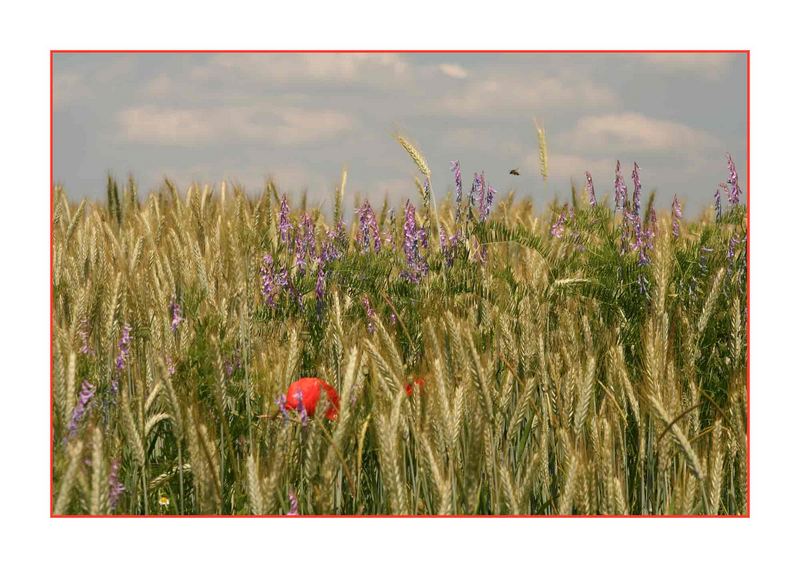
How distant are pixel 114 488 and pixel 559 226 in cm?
172

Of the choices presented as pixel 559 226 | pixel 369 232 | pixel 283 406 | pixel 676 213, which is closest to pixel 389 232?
pixel 369 232

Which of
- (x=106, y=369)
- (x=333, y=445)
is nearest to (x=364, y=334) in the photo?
(x=106, y=369)

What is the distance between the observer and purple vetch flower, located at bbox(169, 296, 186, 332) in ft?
7.37

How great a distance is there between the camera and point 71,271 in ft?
8.00

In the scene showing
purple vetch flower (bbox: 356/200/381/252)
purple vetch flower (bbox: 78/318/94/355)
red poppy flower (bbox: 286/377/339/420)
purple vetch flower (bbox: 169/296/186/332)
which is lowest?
red poppy flower (bbox: 286/377/339/420)

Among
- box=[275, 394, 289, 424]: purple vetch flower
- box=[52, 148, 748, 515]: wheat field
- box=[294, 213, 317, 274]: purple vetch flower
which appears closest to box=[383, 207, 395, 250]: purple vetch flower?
box=[52, 148, 748, 515]: wheat field

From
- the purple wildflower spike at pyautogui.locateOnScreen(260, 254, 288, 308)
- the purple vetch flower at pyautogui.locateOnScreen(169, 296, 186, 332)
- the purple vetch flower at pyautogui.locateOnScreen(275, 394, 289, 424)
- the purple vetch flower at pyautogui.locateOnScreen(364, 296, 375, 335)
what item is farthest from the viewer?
the purple wildflower spike at pyautogui.locateOnScreen(260, 254, 288, 308)

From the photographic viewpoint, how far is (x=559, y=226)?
298 cm

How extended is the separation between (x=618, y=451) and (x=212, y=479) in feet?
2.89

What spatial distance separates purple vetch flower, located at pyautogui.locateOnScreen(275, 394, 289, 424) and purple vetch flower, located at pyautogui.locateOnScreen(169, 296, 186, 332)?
53 cm

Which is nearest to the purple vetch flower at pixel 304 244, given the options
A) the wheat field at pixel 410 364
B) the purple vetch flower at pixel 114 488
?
the wheat field at pixel 410 364

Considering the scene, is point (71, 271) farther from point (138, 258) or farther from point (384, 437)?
point (384, 437)

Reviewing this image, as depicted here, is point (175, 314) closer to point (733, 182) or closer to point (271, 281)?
point (271, 281)

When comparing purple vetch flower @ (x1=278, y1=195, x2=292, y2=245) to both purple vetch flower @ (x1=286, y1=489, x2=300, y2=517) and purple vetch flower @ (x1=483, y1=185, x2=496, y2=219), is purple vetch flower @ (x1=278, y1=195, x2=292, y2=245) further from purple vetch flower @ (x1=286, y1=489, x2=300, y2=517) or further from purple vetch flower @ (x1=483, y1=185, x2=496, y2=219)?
purple vetch flower @ (x1=286, y1=489, x2=300, y2=517)
